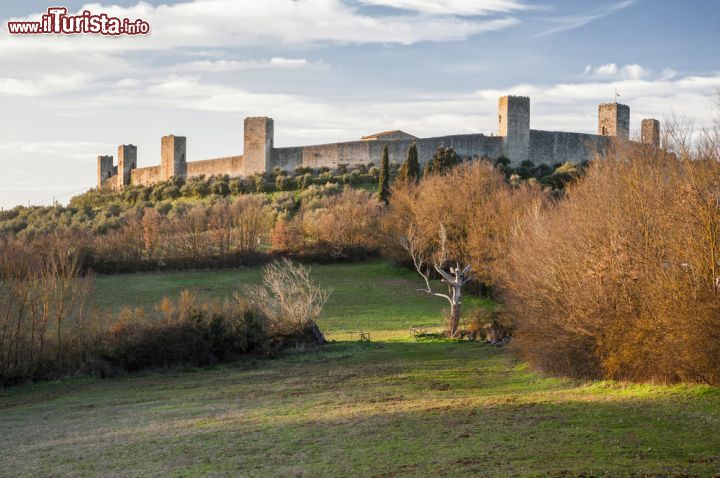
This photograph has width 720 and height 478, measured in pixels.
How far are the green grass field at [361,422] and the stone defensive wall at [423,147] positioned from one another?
3385 centimetres

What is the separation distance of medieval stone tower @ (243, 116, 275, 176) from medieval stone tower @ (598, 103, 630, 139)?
24.1 m

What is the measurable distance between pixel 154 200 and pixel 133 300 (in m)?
27.0

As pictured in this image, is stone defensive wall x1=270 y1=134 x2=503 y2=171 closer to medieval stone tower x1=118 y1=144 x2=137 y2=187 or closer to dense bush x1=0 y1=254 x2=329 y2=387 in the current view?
medieval stone tower x1=118 y1=144 x2=137 y2=187

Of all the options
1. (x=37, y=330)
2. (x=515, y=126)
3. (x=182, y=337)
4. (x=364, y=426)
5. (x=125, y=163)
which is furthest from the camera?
(x=125, y=163)

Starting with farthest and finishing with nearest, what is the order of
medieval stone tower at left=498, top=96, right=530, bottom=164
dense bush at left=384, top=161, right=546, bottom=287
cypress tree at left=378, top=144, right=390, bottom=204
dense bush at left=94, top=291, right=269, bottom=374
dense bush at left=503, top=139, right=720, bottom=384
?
medieval stone tower at left=498, top=96, right=530, bottom=164, cypress tree at left=378, top=144, right=390, bottom=204, dense bush at left=384, top=161, right=546, bottom=287, dense bush at left=94, top=291, right=269, bottom=374, dense bush at left=503, top=139, right=720, bottom=384

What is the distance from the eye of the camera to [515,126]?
5700 centimetres

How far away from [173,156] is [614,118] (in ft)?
111

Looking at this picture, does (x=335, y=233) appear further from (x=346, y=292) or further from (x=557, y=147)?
(x=557, y=147)

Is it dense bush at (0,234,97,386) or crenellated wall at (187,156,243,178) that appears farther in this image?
crenellated wall at (187,156,243,178)

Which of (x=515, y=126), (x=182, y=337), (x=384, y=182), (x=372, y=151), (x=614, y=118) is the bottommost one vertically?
(x=182, y=337)

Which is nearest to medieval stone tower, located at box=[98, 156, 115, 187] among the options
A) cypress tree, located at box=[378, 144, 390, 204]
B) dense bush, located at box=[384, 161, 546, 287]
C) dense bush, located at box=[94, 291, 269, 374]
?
cypress tree, located at box=[378, 144, 390, 204]

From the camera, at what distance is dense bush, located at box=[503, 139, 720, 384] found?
48.6 ft

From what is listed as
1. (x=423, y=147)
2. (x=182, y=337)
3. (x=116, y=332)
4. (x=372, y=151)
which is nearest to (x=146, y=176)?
(x=372, y=151)

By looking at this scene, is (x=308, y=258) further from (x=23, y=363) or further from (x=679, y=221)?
(x=679, y=221)
